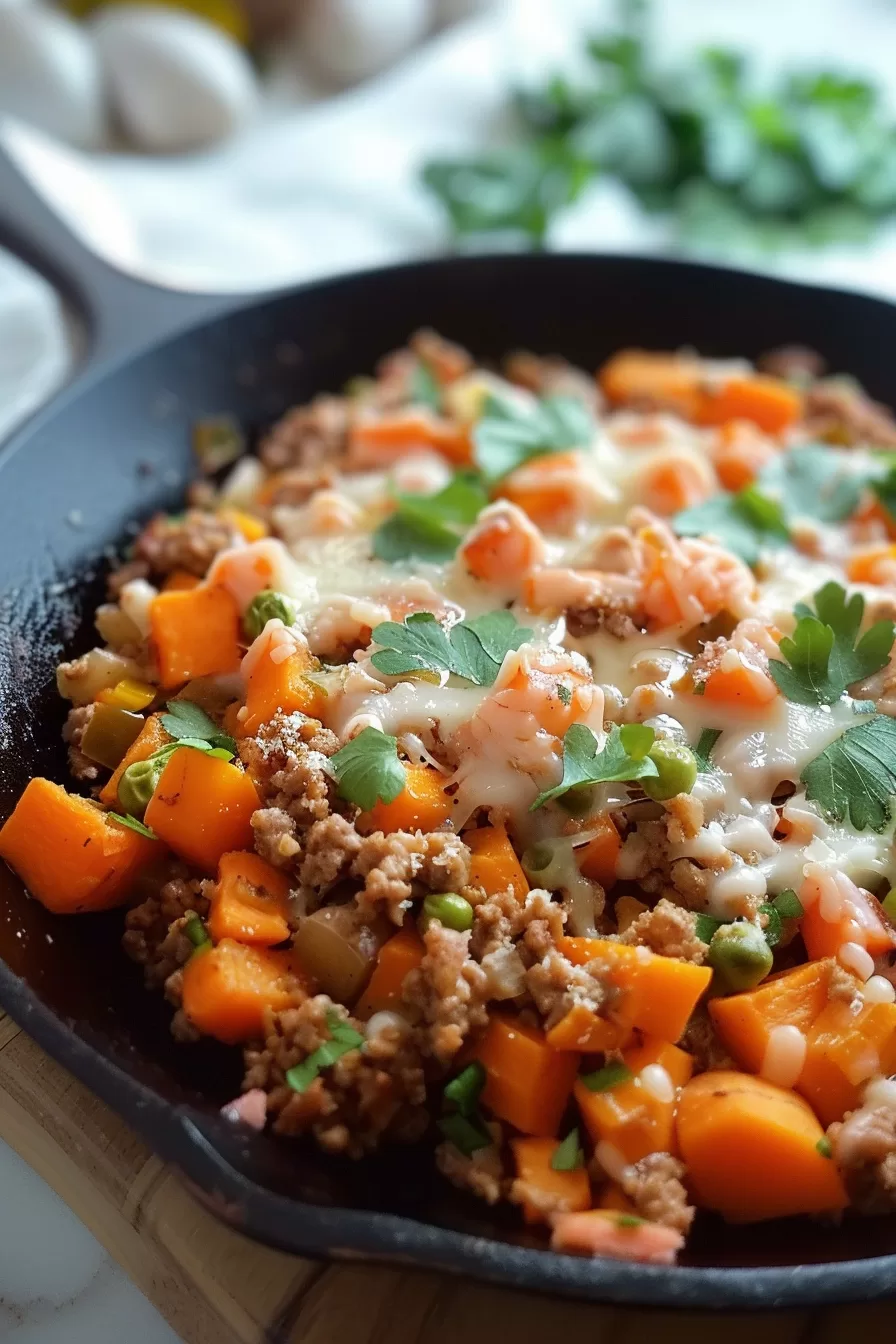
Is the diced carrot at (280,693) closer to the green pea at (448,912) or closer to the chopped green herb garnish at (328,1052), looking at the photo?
the green pea at (448,912)

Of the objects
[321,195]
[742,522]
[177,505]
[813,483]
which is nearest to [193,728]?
[177,505]

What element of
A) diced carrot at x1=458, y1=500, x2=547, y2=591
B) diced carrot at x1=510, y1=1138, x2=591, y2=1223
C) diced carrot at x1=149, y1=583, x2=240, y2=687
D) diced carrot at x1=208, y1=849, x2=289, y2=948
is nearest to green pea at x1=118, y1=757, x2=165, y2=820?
diced carrot at x1=208, y1=849, x2=289, y2=948

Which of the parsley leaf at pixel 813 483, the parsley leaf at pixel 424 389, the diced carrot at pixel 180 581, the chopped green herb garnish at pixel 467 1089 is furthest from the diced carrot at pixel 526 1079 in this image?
the parsley leaf at pixel 424 389

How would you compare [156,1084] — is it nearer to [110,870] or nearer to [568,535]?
[110,870]

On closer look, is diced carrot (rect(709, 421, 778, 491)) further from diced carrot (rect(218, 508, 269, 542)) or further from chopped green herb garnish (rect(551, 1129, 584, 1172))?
chopped green herb garnish (rect(551, 1129, 584, 1172))

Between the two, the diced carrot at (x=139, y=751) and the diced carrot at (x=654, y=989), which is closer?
the diced carrot at (x=654, y=989)

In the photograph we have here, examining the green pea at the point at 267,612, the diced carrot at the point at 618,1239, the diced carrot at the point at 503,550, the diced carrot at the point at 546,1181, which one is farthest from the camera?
the diced carrot at the point at 503,550

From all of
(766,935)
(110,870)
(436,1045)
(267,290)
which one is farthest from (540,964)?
(267,290)
